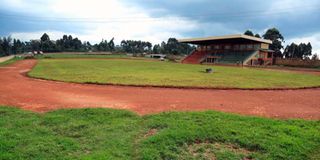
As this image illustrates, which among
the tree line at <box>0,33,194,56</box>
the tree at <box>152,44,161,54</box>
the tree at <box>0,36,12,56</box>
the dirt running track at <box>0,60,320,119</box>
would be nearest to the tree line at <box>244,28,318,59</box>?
the tree line at <box>0,33,194,56</box>

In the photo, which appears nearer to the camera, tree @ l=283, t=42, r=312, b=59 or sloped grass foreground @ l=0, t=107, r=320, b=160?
sloped grass foreground @ l=0, t=107, r=320, b=160

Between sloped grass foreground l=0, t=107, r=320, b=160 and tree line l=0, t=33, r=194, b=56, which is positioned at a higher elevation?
tree line l=0, t=33, r=194, b=56

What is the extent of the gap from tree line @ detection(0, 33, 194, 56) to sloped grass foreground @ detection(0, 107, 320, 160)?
9857 centimetres

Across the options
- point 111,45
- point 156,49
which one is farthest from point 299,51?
point 111,45

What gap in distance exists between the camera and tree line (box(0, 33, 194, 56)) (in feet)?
343

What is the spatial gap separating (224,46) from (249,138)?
59857mm

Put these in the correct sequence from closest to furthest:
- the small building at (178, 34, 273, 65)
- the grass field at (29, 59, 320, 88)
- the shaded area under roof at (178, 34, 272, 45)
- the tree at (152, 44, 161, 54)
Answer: the grass field at (29, 59, 320, 88) < the shaded area under roof at (178, 34, 272, 45) < the small building at (178, 34, 273, 65) < the tree at (152, 44, 161, 54)

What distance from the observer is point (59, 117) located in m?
6.99

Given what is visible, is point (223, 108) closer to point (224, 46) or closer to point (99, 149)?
point (99, 149)

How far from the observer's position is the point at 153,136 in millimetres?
5641

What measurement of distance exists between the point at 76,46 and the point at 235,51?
79.3 metres

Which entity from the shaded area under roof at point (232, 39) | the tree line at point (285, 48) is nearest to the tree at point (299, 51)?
the tree line at point (285, 48)

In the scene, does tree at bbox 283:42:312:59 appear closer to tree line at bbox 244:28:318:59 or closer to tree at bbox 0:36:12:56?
tree line at bbox 244:28:318:59

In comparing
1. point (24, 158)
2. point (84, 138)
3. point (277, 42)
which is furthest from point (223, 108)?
point (277, 42)
